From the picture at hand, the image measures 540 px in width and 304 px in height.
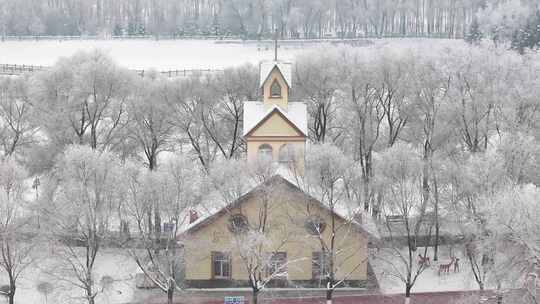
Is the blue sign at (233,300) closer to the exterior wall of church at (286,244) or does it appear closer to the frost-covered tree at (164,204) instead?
the exterior wall of church at (286,244)

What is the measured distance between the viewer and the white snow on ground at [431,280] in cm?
3591

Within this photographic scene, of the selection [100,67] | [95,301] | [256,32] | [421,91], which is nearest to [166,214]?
[95,301]

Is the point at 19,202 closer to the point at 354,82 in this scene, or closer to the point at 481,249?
the point at 481,249

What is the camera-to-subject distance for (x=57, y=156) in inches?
1663

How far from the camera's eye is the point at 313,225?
35438 mm

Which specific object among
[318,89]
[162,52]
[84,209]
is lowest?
[84,209]

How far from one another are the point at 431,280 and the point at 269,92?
42.1ft

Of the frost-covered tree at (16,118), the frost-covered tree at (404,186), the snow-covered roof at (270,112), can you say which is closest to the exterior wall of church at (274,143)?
the snow-covered roof at (270,112)

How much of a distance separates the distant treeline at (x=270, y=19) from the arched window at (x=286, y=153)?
8997 cm

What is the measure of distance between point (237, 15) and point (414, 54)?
89.8m

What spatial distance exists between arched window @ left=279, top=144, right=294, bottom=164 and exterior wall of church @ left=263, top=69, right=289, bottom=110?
2523 millimetres

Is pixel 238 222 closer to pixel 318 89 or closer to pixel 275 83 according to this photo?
pixel 275 83

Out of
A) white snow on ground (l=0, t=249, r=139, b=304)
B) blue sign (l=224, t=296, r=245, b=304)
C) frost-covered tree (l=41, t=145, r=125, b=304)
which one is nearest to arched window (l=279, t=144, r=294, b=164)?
blue sign (l=224, t=296, r=245, b=304)

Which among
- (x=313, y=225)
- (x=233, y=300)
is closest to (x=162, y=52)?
(x=313, y=225)
